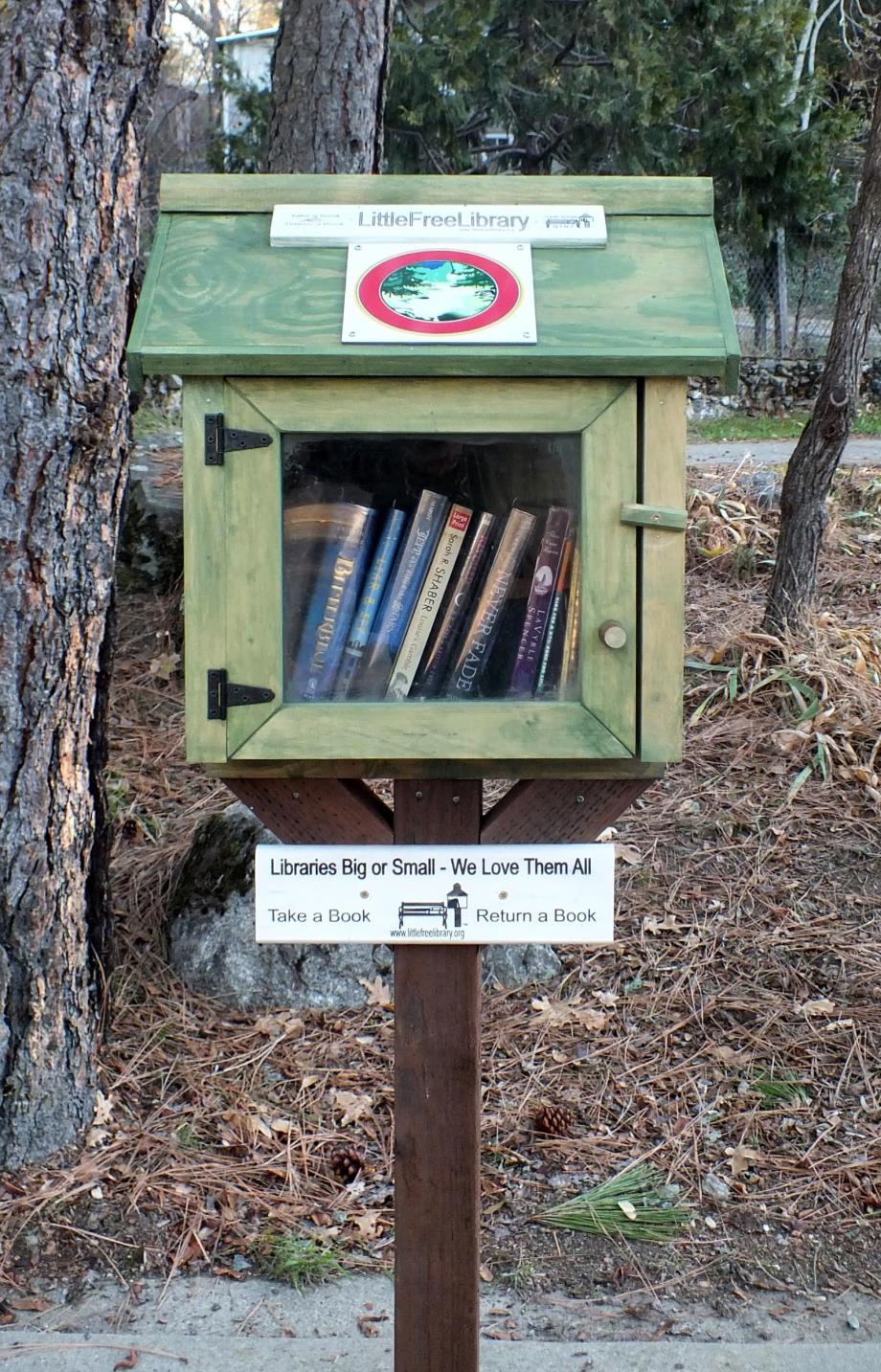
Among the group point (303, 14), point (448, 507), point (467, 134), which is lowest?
point (448, 507)

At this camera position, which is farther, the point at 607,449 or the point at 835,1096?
the point at 835,1096

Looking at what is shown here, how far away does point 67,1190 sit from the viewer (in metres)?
2.95

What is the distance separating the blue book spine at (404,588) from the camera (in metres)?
1.77

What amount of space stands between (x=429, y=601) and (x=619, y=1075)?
2054 millimetres

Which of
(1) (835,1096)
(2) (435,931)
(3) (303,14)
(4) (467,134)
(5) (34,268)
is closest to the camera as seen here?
(2) (435,931)

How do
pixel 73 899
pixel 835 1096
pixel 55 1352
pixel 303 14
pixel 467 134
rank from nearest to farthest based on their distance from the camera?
pixel 55 1352, pixel 73 899, pixel 835 1096, pixel 303 14, pixel 467 134

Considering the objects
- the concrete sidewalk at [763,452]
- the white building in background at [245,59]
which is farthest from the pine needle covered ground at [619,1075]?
the white building in background at [245,59]

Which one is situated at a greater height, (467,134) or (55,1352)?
(467,134)

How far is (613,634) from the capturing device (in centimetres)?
175

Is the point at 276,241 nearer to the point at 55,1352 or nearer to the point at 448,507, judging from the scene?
the point at 448,507

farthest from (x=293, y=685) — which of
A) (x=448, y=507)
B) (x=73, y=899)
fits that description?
(x=73, y=899)

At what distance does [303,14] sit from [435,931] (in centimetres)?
409

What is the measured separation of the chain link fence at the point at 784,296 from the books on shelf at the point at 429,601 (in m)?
14.1

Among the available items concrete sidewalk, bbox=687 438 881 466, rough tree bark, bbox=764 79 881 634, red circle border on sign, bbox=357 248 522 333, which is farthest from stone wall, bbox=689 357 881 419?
red circle border on sign, bbox=357 248 522 333
